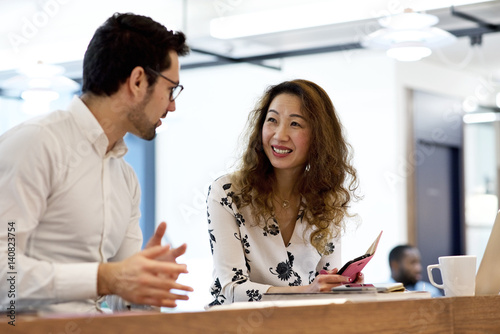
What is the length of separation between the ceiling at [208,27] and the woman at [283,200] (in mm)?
2784

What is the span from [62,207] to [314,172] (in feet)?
3.73

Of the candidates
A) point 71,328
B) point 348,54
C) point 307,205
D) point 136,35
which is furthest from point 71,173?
point 348,54

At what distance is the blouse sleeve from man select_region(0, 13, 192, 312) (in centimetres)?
40

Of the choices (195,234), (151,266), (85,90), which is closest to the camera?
(151,266)

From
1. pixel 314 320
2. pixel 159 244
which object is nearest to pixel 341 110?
pixel 159 244

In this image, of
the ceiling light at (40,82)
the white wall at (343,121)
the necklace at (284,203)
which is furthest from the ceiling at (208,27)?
the necklace at (284,203)

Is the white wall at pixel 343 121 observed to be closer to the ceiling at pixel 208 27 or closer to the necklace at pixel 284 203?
the ceiling at pixel 208 27

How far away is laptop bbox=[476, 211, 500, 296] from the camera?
2170 mm

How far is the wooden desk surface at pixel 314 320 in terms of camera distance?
118cm

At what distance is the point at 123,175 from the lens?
205cm

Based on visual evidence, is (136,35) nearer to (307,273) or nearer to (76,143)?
(76,143)

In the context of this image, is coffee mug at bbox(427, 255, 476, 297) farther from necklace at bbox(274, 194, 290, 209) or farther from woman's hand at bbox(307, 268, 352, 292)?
necklace at bbox(274, 194, 290, 209)

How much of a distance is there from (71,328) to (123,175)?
0.92 meters

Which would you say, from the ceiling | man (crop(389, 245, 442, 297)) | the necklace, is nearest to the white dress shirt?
the necklace
